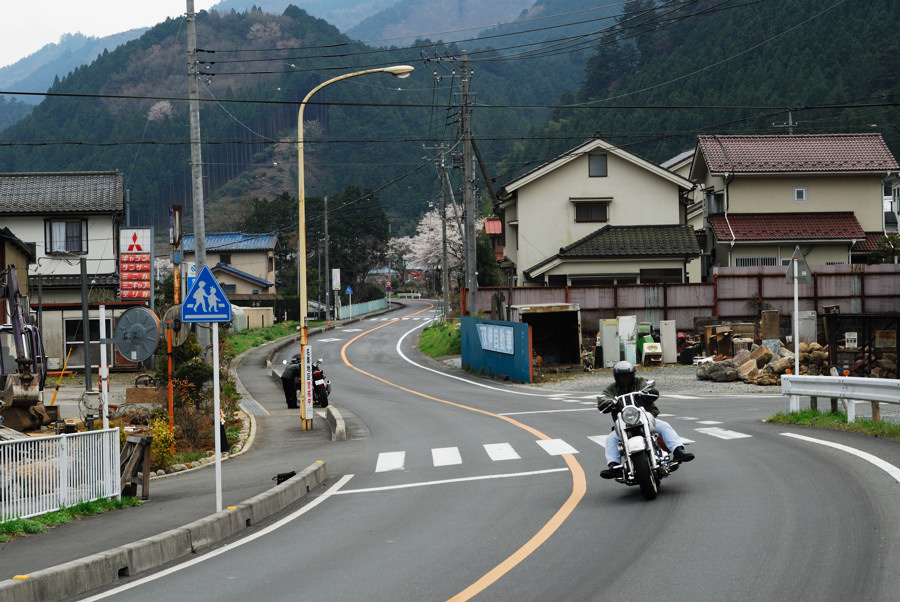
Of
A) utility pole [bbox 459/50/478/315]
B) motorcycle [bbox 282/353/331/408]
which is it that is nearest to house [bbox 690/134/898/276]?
utility pole [bbox 459/50/478/315]

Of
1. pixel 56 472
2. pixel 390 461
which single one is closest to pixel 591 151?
pixel 390 461

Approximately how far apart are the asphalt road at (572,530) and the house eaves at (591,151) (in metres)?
29.1

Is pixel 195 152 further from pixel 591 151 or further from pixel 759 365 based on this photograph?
pixel 591 151

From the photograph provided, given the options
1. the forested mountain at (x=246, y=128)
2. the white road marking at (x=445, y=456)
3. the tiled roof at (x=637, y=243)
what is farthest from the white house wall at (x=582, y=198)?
the forested mountain at (x=246, y=128)

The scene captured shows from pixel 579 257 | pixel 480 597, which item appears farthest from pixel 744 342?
pixel 480 597

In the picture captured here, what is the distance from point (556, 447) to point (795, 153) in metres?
33.5

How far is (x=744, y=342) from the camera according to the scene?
31.9 meters

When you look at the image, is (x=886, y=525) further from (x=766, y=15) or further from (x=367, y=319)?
(x=766, y=15)

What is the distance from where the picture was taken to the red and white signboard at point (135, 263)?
38438 mm

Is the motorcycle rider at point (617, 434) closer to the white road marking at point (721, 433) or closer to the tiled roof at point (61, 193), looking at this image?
the white road marking at point (721, 433)

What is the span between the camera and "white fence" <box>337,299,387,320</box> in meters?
76.7

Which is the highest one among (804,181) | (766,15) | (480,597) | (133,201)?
(766,15)

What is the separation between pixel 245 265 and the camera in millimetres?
79312

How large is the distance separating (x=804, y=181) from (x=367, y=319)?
39838 mm
